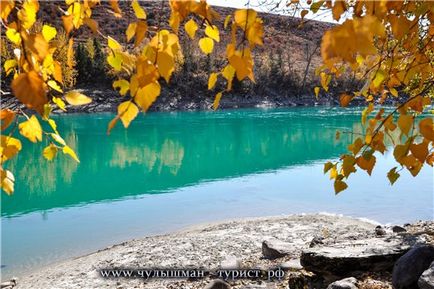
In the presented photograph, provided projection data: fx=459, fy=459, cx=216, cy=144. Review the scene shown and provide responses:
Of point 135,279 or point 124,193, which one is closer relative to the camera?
point 135,279

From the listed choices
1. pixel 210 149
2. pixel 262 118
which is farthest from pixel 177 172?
pixel 262 118

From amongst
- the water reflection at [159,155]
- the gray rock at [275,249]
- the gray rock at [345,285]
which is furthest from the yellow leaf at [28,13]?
the water reflection at [159,155]

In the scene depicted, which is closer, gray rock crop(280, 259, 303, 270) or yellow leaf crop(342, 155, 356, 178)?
yellow leaf crop(342, 155, 356, 178)

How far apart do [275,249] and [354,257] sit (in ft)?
9.00

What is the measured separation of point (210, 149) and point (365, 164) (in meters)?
22.2

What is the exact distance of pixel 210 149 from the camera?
2344 centimetres

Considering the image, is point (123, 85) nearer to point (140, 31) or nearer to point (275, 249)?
point (140, 31)

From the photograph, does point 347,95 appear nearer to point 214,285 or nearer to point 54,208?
point 214,285

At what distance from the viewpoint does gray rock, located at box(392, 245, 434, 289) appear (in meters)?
3.37

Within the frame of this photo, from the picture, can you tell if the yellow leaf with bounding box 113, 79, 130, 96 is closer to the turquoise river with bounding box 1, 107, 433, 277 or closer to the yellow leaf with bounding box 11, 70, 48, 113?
the yellow leaf with bounding box 11, 70, 48, 113

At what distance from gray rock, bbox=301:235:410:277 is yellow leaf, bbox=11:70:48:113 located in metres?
3.76

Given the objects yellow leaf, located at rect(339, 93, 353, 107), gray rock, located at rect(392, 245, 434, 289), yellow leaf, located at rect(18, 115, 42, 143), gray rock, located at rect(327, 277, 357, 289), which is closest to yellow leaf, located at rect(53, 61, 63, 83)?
yellow leaf, located at rect(18, 115, 42, 143)

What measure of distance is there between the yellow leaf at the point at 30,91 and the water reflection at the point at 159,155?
12.7 metres

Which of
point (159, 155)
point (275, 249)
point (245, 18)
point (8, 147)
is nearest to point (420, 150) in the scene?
point (245, 18)
